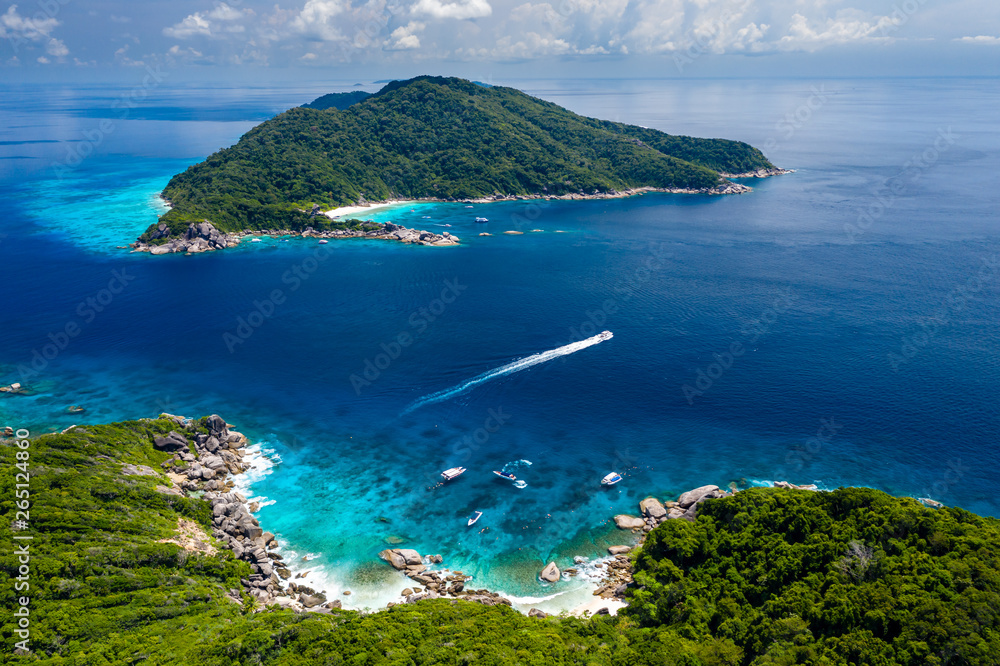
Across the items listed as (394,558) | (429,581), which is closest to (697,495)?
(429,581)

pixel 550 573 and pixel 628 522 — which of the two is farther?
pixel 628 522

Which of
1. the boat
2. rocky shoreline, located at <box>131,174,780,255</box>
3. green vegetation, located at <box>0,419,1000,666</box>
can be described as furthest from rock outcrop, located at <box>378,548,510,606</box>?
rocky shoreline, located at <box>131,174,780,255</box>

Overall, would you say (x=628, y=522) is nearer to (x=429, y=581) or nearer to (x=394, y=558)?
(x=429, y=581)

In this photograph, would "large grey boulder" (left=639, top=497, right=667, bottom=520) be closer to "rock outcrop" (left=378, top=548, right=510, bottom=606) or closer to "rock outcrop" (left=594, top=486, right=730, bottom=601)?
"rock outcrop" (left=594, top=486, right=730, bottom=601)

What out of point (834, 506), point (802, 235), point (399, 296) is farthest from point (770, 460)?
point (802, 235)

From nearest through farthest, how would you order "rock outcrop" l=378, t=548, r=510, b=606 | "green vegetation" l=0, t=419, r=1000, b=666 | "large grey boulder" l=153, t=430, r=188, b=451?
"green vegetation" l=0, t=419, r=1000, b=666
"rock outcrop" l=378, t=548, r=510, b=606
"large grey boulder" l=153, t=430, r=188, b=451

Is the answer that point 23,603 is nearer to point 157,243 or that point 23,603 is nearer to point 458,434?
point 458,434

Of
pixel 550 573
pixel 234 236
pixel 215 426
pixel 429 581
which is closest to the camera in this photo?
pixel 429 581
